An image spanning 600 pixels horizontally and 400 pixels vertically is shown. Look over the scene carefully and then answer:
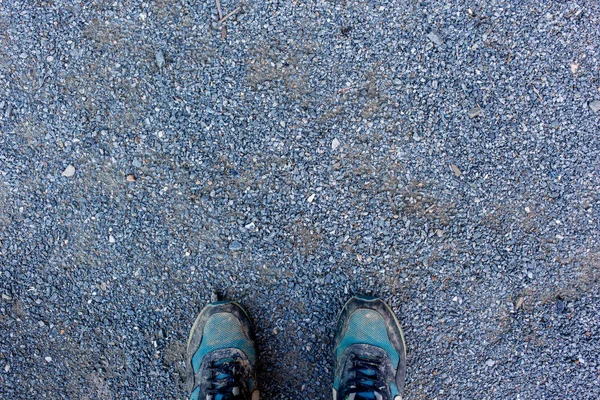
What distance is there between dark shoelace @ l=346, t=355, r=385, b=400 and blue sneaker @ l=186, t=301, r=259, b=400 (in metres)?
0.52

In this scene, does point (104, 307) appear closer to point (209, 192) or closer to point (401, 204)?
point (209, 192)

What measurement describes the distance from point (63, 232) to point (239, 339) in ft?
3.78

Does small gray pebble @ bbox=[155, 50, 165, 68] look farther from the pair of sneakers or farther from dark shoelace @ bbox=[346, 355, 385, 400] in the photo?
dark shoelace @ bbox=[346, 355, 385, 400]

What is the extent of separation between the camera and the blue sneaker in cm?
213

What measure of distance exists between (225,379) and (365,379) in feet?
2.46

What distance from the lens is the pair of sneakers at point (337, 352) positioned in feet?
6.95

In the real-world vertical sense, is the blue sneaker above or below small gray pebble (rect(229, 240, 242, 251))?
below

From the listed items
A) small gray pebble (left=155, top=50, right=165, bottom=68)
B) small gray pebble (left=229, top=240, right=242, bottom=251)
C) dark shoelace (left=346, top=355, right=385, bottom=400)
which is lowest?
dark shoelace (left=346, top=355, right=385, bottom=400)

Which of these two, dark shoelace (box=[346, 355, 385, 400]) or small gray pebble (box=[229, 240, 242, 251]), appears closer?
dark shoelace (box=[346, 355, 385, 400])

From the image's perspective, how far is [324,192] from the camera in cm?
218

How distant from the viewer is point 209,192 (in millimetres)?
2199

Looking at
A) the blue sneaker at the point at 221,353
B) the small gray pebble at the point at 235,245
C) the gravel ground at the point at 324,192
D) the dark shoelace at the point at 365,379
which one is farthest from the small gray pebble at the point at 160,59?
the dark shoelace at the point at 365,379

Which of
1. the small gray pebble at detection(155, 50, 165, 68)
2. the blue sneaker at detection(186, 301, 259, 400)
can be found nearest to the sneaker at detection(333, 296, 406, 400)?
the blue sneaker at detection(186, 301, 259, 400)

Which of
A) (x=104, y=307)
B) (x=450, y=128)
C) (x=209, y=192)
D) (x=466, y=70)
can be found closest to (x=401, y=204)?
(x=450, y=128)
